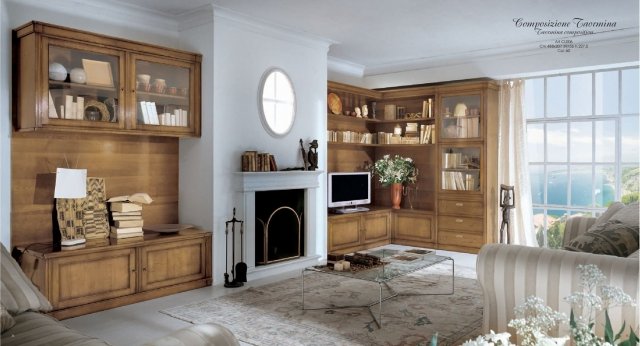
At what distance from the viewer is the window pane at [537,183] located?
22.5 ft

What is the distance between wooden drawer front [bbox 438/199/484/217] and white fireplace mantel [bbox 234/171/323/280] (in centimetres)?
208

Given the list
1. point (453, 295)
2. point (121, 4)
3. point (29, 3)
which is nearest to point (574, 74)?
point (453, 295)

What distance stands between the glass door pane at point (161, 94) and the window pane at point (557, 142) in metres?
4.79

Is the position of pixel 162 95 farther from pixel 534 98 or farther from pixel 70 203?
pixel 534 98

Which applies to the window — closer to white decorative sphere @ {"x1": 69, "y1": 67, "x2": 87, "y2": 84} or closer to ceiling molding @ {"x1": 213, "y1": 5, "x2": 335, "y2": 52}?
ceiling molding @ {"x1": 213, "y1": 5, "x2": 335, "y2": 52}

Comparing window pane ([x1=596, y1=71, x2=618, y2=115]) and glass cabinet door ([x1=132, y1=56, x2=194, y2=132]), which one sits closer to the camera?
glass cabinet door ([x1=132, y1=56, x2=194, y2=132])

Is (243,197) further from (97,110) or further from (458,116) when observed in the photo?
(458,116)

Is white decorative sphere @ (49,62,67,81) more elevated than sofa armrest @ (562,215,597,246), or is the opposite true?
white decorative sphere @ (49,62,67,81)

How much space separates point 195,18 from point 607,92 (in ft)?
16.8

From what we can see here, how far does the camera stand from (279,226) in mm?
5758

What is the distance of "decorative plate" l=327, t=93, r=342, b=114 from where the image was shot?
7.15 metres

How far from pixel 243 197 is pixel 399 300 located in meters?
1.95

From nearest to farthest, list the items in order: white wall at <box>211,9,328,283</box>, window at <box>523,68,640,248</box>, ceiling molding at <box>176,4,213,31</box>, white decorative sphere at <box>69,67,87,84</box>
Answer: white decorative sphere at <box>69,67,87,84</box>, ceiling molding at <box>176,4,213,31</box>, white wall at <box>211,9,328,283</box>, window at <box>523,68,640,248</box>

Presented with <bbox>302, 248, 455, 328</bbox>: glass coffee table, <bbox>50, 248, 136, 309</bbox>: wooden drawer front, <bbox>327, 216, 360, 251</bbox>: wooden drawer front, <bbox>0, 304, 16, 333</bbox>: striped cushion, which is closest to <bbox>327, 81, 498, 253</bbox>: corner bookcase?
<bbox>327, 216, 360, 251</bbox>: wooden drawer front
